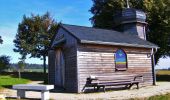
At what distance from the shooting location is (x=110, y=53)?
22094mm

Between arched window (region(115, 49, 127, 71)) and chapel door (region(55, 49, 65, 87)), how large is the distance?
3757 millimetres

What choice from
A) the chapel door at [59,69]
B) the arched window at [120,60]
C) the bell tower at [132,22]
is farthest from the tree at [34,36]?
the arched window at [120,60]

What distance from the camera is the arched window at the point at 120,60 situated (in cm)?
2253

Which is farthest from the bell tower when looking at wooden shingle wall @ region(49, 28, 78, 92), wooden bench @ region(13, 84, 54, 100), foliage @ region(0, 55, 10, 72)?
foliage @ region(0, 55, 10, 72)

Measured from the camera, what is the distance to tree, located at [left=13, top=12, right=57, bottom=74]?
153ft

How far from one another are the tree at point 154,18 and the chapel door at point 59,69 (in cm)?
1513

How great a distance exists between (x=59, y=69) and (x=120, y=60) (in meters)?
4.63

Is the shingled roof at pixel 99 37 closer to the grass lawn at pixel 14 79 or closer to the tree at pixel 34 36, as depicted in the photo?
the grass lawn at pixel 14 79

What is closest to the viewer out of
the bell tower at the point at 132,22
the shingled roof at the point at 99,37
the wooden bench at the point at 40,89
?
the wooden bench at the point at 40,89

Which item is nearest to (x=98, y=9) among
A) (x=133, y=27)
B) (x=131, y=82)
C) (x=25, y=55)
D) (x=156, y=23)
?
(x=156, y=23)

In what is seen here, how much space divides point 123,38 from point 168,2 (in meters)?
17.1

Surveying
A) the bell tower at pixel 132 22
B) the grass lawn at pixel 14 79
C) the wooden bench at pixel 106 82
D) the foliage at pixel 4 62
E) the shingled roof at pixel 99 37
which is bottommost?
the grass lawn at pixel 14 79

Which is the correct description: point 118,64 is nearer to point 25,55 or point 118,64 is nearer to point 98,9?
point 98,9

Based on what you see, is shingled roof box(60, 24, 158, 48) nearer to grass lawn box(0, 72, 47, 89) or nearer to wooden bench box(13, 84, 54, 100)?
wooden bench box(13, 84, 54, 100)
